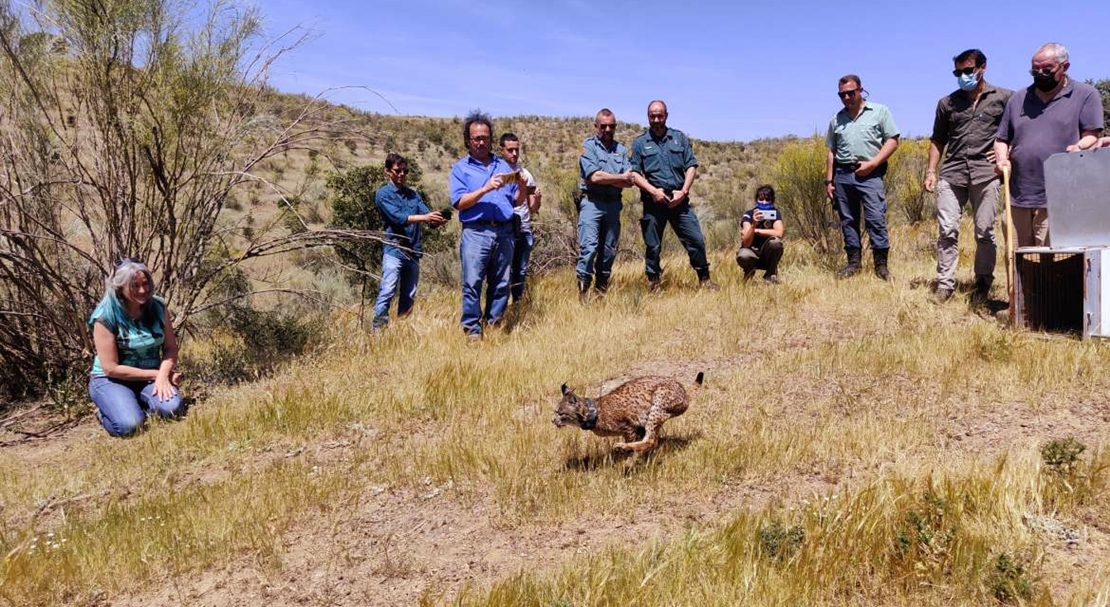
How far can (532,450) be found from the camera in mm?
4234

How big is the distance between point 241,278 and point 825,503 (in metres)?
6.17

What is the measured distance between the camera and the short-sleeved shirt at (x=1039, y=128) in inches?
224

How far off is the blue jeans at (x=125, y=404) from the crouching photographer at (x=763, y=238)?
20.6ft

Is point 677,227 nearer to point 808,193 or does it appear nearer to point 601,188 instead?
point 601,188

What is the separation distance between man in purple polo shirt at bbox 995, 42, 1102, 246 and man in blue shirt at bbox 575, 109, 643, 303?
3.62 metres

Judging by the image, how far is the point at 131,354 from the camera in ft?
18.9

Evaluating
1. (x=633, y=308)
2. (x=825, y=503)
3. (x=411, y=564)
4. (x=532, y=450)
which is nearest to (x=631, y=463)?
(x=532, y=450)

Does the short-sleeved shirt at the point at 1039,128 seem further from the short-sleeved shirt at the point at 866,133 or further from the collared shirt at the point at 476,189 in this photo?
A: the collared shirt at the point at 476,189

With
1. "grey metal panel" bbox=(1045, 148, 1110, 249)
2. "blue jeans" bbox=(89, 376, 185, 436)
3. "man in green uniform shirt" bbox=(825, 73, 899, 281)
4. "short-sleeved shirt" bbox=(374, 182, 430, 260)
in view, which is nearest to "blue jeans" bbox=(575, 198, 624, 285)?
"short-sleeved shirt" bbox=(374, 182, 430, 260)

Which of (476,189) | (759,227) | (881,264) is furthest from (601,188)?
(881,264)

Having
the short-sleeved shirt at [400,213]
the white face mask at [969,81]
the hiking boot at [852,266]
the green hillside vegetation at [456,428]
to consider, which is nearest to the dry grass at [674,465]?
the green hillside vegetation at [456,428]

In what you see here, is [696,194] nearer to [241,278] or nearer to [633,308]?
[633,308]

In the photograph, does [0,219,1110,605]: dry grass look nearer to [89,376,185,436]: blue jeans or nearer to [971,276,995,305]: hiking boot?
[89,376,185,436]: blue jeans

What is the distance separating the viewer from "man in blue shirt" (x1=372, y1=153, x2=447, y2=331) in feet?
23.8
